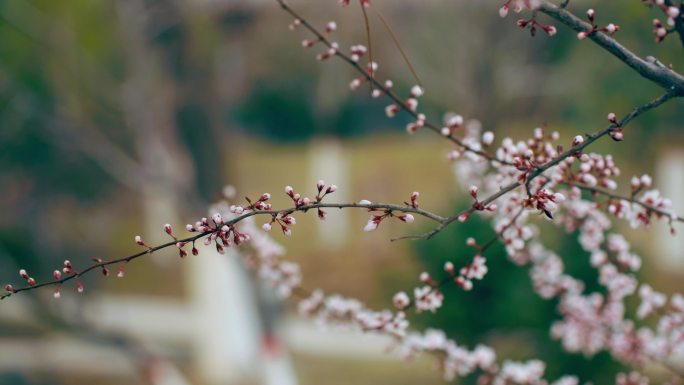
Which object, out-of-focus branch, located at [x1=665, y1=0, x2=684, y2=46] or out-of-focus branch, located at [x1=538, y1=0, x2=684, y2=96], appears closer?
out-of-focus branch, located at [x1=538, y1=0, x2=684, y2=96]

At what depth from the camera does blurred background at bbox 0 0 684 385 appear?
7973 mm

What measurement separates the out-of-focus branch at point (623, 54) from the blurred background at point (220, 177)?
15.0ft

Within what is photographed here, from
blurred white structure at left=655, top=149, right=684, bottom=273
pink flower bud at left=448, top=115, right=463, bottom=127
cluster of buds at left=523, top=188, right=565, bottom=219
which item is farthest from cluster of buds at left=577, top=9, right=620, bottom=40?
blurred white structure at left=655, top=149, right=684, bottom=273

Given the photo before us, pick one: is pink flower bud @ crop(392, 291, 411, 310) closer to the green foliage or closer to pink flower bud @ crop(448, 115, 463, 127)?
pink flower bud @ crop(448, 115, 463, 127)

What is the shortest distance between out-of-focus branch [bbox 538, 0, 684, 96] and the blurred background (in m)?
4.56

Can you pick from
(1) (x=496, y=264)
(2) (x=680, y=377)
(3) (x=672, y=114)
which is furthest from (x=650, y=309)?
(3) (x=672, y=114)

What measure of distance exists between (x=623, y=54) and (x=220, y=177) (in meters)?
7.56

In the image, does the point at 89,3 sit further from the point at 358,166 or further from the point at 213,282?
the point at 358,166

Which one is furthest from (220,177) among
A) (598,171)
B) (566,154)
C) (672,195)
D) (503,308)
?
(672,195)

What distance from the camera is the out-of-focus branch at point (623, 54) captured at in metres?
1.68

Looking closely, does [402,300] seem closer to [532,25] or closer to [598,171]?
[598,171]

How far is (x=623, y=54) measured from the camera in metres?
1.71

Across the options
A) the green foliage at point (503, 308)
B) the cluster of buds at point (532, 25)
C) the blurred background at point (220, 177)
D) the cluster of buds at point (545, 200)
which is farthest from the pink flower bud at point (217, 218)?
the green foliage at point (503, 308)

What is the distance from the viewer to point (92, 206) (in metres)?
12.4
